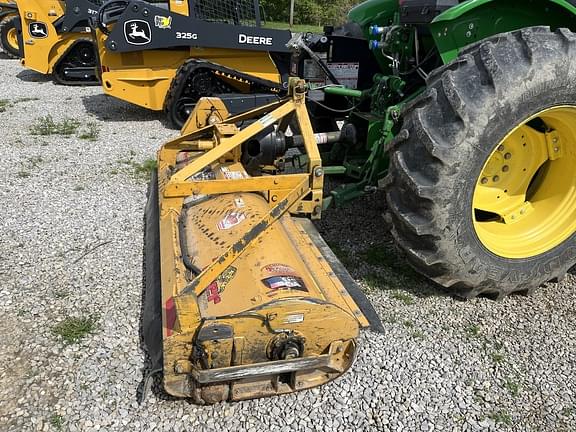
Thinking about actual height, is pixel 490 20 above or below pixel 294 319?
above

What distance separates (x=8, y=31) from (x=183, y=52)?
7327 millimetres

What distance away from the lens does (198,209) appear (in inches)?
115

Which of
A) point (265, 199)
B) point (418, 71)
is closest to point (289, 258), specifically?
point (265, 199)

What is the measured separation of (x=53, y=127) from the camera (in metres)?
6.31

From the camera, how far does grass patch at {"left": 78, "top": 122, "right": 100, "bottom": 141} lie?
19.8 ft

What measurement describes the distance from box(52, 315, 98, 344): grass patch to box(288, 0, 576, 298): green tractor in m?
1.52

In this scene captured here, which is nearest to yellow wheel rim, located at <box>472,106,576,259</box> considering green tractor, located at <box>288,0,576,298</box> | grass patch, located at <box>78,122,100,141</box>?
green tractor, located at <box>288,0,576,298</box>

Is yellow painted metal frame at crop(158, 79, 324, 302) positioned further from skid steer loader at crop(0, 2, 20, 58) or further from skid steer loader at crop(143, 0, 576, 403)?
skid steer loader at crop(0, 2, 20, 58)

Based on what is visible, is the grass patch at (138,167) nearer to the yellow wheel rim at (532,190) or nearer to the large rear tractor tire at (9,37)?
the yellow wheel rim at (532,190)

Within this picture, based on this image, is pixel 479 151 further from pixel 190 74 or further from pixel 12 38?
pixel 12 38

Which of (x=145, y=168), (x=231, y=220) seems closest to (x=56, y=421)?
(x=231, y=220)

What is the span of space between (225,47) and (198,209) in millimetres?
4363

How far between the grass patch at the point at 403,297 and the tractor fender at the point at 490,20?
52.1 inches

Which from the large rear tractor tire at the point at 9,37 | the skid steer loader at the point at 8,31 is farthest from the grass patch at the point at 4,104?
the skid steer loader at the point at 8,31
